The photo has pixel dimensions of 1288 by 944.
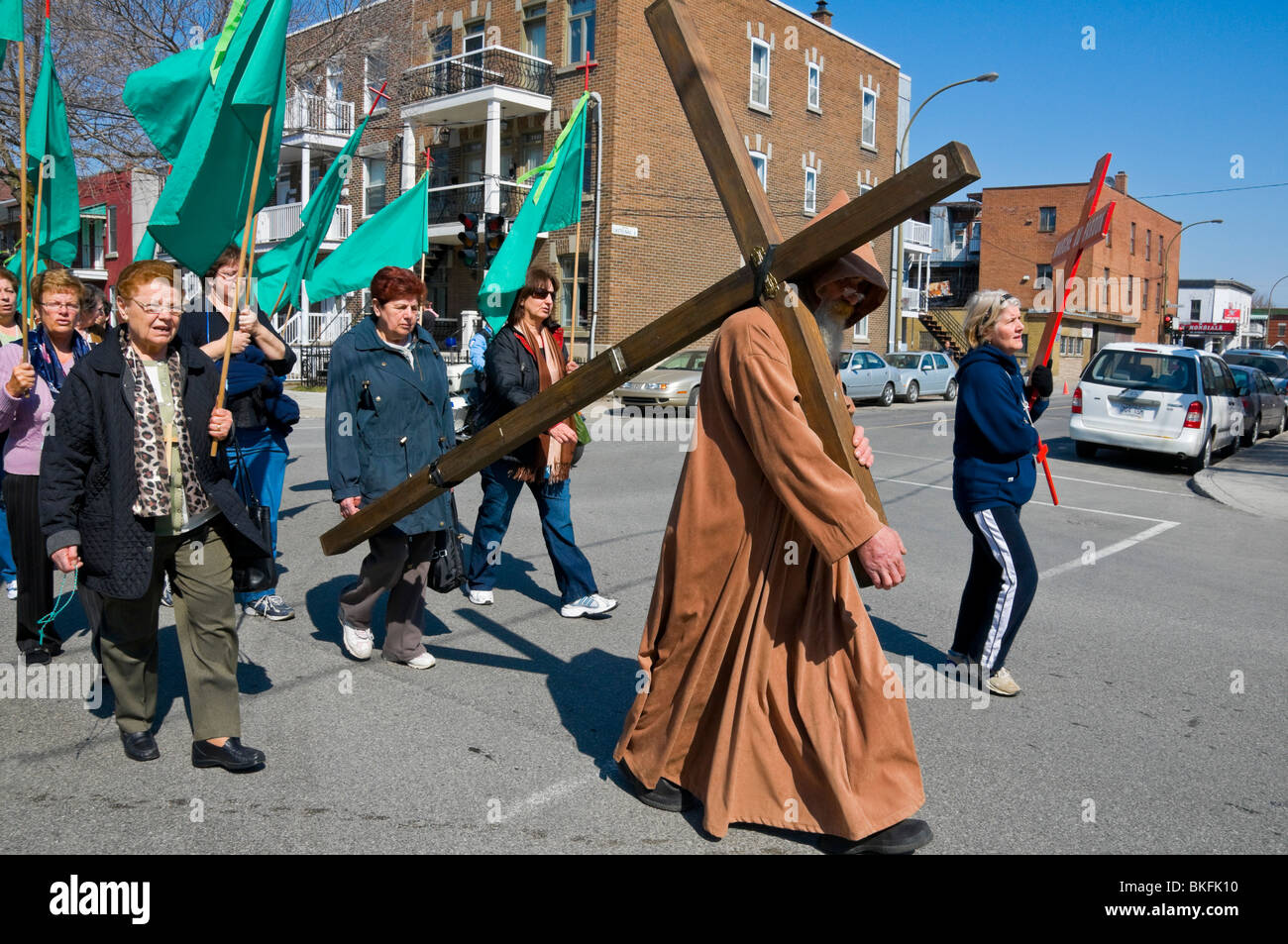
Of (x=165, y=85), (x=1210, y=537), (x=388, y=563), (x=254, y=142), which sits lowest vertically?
(x=1210, y=537)

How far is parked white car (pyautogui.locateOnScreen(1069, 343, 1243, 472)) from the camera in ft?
47.1

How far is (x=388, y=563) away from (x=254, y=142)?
1.94 meters

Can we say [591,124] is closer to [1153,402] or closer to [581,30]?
[581,30]

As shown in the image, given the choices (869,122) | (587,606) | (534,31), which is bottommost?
(587,606)

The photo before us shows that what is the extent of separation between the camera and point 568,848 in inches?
129

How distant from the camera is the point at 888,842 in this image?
3197 millimetres

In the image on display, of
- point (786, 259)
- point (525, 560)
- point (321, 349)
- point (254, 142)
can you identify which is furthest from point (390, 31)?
point (786, 259)

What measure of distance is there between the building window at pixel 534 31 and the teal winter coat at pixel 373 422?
84.0ft

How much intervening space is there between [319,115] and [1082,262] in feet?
A: 117

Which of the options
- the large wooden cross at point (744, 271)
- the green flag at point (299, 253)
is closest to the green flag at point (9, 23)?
the green flag at point (299, 253)

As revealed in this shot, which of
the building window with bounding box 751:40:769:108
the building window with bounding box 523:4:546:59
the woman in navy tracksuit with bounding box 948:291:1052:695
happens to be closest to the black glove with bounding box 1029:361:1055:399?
the woman in navy tracksuit with bounding box 948:291:1052:695

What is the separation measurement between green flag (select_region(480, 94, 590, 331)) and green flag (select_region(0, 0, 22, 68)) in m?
2.95

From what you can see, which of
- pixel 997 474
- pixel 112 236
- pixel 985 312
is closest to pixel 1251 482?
pixel 985 312
